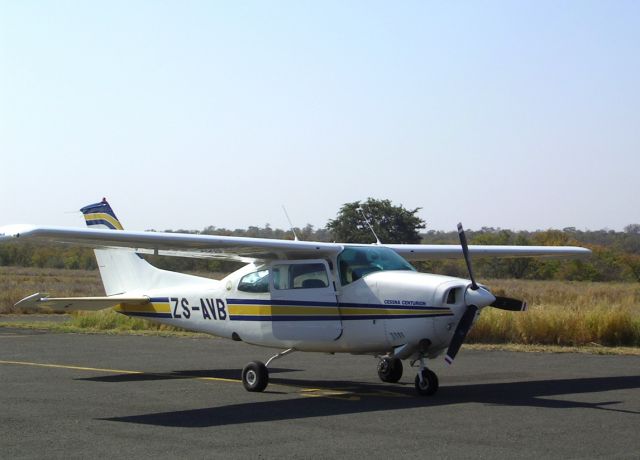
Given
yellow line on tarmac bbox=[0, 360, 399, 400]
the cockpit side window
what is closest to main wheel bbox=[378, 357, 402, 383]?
yellow line on tarmac bbox=[0, 360, 399, 400]

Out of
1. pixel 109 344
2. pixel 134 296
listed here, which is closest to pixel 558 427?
pixel 134 296

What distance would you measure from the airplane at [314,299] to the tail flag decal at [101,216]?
1619 mm

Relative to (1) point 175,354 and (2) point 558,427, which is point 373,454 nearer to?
(2) point 558,427

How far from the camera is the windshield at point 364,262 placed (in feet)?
41.9

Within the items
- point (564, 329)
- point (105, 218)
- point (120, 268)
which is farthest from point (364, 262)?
point (564, 329)

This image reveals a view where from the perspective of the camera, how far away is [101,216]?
16531 mm

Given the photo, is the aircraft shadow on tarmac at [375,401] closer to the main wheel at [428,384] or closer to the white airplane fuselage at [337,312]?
the main wheel at [428,384]

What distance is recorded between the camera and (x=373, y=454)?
27.0 feet

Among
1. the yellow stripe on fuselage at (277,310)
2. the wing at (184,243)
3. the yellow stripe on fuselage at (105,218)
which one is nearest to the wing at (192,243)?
the wing at (184,243)

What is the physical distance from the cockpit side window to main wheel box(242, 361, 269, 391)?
1317 mm

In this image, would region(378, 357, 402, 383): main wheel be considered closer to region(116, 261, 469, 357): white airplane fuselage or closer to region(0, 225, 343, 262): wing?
region(116, 261, 469, 357): white airplane fuselage

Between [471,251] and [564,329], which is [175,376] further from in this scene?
[564,329]

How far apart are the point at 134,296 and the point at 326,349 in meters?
4.61

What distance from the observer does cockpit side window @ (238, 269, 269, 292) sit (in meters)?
13.7
